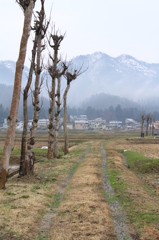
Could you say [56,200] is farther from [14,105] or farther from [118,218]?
[14,105]

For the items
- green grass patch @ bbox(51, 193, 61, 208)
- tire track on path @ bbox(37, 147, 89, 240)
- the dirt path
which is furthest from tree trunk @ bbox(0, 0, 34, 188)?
the dirt path

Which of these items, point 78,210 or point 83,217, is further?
point 78,210

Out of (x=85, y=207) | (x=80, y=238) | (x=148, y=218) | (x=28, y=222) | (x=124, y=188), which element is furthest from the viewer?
(x=124, y=188)

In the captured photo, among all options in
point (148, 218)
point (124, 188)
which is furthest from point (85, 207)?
point (124, 188)

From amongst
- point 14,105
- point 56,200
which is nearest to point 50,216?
point 56,200

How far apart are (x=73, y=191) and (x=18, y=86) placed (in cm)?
587

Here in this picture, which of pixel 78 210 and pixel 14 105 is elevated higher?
pixel 14 105

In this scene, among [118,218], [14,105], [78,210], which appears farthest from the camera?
[14,105]

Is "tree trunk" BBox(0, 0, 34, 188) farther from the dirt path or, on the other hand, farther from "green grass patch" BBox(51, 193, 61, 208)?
the dirt path

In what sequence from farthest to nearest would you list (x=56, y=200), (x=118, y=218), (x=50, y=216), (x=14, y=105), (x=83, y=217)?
1. (x=14, y=105)
2. (x=56, y=200)
3. (x=50, y=216)
4. (x=118, y=218)
5. (x=83, y=217)

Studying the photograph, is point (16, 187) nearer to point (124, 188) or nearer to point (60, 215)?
point (60, 215)

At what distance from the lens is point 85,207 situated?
35.3 feet

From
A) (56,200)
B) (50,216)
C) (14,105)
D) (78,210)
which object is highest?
(14,105)

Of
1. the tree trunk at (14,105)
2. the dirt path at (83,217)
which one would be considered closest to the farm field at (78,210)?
the dirt path at (83,217)
